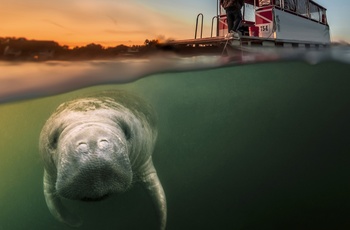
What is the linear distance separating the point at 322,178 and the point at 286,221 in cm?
429

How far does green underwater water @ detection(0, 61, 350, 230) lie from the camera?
9953 millimetres

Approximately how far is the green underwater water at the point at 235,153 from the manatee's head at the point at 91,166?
14.5 ft

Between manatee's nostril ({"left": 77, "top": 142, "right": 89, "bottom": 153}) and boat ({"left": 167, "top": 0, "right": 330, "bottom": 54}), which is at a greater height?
boat ({"left": 167, "top": 0, "right": 330, "bottom": 54})

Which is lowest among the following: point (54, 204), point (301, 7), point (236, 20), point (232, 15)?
point (54, 204)

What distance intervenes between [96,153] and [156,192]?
1942mm

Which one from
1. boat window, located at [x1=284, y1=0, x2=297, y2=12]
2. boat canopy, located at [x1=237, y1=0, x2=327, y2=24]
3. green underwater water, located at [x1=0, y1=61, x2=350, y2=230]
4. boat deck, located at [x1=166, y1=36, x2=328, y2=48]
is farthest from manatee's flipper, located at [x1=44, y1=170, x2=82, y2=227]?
boat window, located at [x1=284, y1=0, x2=297, y2=12]

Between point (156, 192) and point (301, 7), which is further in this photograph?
point (301, 7)

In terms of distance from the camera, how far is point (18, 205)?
1573cm

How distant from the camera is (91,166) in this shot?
2.97 m

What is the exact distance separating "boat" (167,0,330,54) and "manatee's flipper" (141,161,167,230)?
2.77 meters

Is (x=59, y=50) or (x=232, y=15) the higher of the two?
(x=232, y=15)

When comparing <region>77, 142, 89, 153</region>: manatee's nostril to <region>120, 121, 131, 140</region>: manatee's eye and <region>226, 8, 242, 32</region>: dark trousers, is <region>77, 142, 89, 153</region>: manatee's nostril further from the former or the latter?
<region>226, 8, 242, 32</region>: dark trousers

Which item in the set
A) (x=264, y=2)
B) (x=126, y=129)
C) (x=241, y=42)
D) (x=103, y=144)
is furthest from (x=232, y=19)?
(x=103, y=144)

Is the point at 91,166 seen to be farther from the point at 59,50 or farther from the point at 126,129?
the point at 59,50
